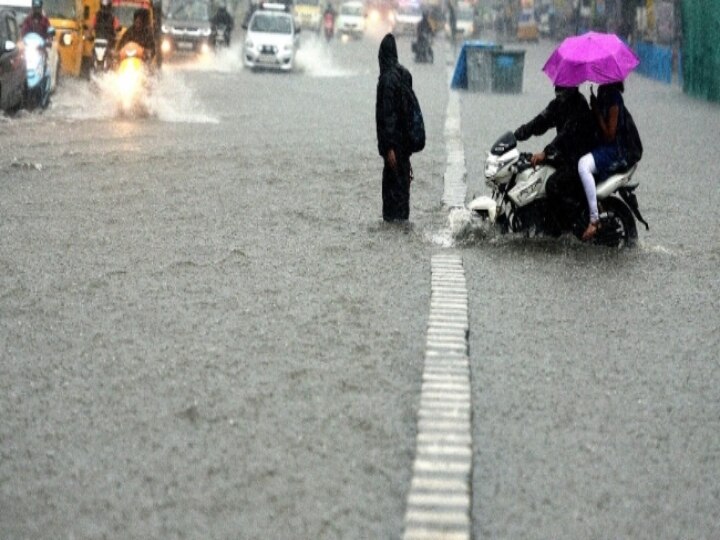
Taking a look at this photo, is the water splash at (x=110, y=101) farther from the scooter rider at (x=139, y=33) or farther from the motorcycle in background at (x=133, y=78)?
the scooter rider at (x=139, y=33)

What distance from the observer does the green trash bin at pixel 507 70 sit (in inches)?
1272

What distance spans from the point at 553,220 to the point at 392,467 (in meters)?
5.74

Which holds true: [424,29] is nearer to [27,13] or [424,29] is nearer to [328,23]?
[27,13]

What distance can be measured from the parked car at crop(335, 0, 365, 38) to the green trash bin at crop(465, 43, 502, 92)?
42716 mm

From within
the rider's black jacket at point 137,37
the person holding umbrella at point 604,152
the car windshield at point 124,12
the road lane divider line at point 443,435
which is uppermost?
the car windshield at point 124,12

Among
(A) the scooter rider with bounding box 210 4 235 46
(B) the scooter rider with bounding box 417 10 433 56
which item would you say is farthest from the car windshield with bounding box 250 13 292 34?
(A) the scooter rider with bounding box 210 4 235 46

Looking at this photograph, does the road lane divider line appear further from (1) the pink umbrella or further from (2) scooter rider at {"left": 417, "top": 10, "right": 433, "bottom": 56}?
(2) scooter rider at {"left": 417, "top": 10, "right": 433, "bottom": 56}

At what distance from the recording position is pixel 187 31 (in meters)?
45.5

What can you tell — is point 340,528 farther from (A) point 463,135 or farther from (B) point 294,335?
(A) point 463,135

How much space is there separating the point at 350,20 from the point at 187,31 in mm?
30293

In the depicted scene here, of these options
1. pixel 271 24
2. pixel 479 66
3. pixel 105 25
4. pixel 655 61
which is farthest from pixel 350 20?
pixel 105 25

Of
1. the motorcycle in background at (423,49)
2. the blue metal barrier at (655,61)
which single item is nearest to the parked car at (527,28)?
the motorcycle in background at (423,49)

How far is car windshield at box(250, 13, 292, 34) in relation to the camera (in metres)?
42.2

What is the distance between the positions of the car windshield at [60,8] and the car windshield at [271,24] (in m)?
9.88
